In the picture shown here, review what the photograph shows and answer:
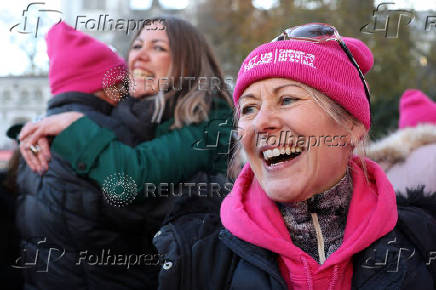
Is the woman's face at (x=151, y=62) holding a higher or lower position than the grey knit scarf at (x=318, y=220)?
higher

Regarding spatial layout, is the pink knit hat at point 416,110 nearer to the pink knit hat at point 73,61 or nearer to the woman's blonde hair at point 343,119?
the woman's blonde hair at point 343,119

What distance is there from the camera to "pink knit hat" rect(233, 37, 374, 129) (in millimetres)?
1638

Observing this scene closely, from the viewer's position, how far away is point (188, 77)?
2.45m

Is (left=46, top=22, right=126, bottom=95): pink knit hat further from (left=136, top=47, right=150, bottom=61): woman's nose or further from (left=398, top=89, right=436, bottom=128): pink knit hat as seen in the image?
(left=398, top=89, right=436, bottom=128): pink knit hat

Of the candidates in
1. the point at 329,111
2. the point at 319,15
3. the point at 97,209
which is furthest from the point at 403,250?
the point at 319,15

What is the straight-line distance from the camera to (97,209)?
2090 millimetres

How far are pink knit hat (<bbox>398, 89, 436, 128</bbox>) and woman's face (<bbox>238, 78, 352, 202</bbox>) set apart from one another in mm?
2252

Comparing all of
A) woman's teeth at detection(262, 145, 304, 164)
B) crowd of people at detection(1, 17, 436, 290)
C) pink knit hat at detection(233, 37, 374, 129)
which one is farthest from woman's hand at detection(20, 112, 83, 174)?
woman's teeth at detection(262, 145, 304, 164)

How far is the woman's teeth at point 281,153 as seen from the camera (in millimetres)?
1608

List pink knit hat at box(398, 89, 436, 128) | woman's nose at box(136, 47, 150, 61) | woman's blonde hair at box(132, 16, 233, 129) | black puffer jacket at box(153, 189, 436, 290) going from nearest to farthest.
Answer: black puffer jacket at box(153, 189, 436, 290)
woman's blonde hair at box(132, 16, 233, 129)
woman's nose at box(136, 47, 150, 61)
pink knit hat at box(398, 89, 436, 128)

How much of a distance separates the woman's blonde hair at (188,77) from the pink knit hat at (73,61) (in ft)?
1.05

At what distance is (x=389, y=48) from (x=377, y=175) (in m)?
8.60

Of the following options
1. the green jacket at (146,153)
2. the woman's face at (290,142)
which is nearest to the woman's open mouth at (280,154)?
Result: the woman's face at (290,142)

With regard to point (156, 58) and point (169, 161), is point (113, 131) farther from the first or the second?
point (156, 58)
